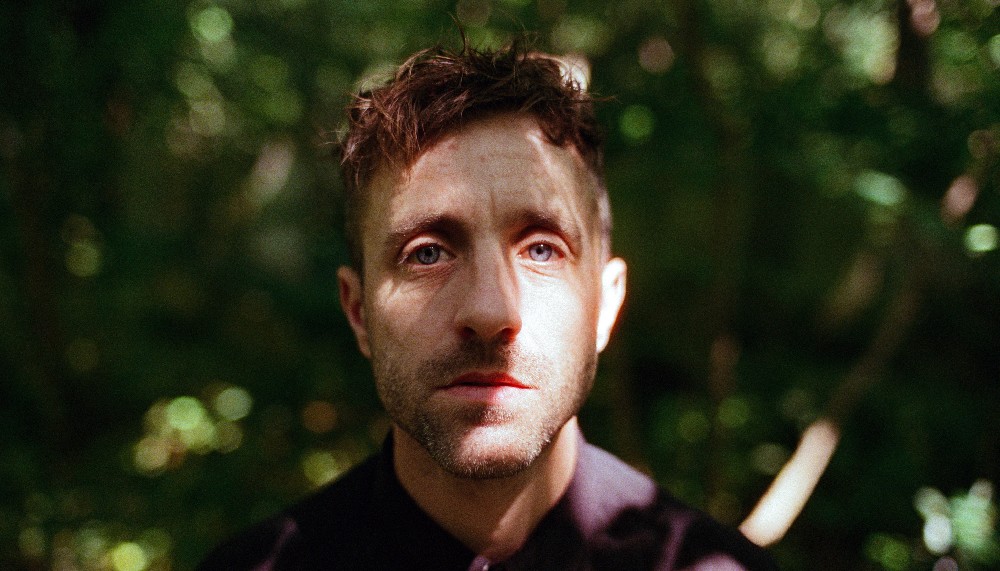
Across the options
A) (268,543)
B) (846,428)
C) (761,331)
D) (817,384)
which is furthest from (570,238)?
(761,331)

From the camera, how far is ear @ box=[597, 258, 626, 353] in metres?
2.25

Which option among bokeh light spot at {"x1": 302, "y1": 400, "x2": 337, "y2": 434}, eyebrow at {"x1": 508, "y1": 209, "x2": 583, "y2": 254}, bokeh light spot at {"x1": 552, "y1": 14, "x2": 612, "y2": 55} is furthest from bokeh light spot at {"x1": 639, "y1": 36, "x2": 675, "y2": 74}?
bokeh light spot at {"x1": 302, "y1": 400, "x2": 337, "y2": 434}

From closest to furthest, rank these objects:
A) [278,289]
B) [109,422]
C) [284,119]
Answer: [109,422] → [284,119] → [278,289]

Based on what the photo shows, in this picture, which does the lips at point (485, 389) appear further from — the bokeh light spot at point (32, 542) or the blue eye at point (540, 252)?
the bokeh light spot at point (32, 542)

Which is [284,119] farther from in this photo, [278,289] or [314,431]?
[314,431]

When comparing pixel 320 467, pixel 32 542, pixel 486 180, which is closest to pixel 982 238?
pixel 486 180

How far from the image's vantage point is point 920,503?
8.74ft

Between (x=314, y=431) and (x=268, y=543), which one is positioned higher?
(x=268, y=543)

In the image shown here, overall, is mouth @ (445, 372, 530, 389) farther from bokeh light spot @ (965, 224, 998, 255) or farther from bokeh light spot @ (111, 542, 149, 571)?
bokeh light spot @ (111, 542, 149, 571)

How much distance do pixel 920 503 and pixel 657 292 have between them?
10.1 ft

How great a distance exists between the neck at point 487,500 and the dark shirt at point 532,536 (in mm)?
35

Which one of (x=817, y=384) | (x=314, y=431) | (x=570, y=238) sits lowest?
(x=314, y=431)

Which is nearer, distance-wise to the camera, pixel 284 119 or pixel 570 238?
pixel 570 238

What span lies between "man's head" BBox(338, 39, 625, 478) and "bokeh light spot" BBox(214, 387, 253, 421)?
2800mm
